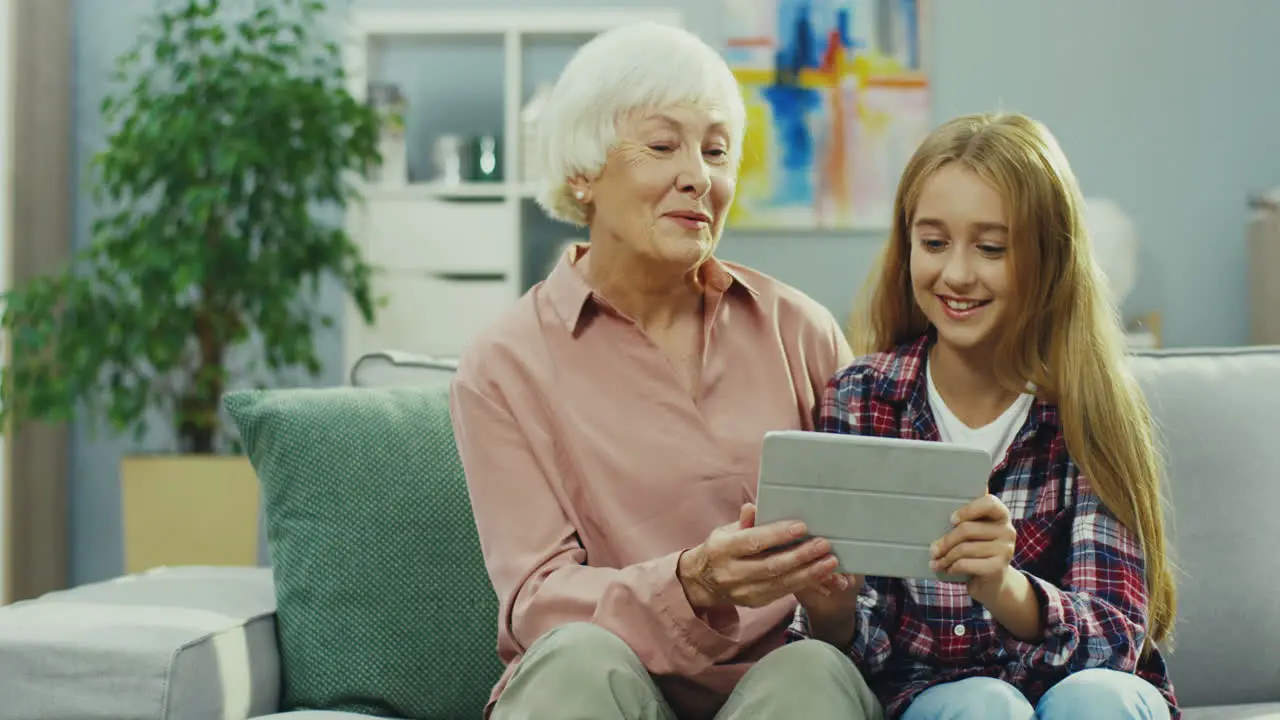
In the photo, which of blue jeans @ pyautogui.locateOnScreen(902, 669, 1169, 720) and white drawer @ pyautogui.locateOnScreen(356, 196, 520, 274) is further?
white drawer @ pyautogui.locateOnScreen(356, 196, 520, 274)

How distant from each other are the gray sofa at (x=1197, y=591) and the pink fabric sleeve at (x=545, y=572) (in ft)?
1.10

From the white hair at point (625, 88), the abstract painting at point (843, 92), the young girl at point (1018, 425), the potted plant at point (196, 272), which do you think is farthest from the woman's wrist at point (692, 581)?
the abstract painting at point (843, 92)

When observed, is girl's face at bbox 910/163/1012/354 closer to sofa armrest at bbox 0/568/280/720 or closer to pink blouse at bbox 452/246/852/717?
pink blouse at bbox 452/246/852/717

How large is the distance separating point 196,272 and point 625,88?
218 cm

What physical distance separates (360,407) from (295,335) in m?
1.89

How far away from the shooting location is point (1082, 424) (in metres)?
1.46

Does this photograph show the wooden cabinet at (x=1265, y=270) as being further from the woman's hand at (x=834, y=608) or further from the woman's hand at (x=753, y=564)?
the woman's hand at (x=753, y=564)

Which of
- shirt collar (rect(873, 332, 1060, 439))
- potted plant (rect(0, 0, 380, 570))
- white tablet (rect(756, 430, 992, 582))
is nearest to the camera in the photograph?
white tablet (rect(756, 430, 992, 582))

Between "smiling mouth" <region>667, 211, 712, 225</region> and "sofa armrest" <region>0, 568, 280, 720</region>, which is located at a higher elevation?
"smiling mouth" <region>667, 211, 712, 225</region>

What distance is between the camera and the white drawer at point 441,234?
157 inches

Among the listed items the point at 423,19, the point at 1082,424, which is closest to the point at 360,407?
the point at 1082,424

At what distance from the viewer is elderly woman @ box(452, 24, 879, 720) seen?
1.45m

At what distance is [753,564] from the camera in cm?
128

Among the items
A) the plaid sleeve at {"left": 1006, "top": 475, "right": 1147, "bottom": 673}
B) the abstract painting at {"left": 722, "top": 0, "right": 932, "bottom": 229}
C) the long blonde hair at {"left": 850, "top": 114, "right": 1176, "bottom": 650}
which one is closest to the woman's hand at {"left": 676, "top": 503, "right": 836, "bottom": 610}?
the plaid sleeve at {"left": 1006, "top": 475, "right": 1147, "bottom": 673}
